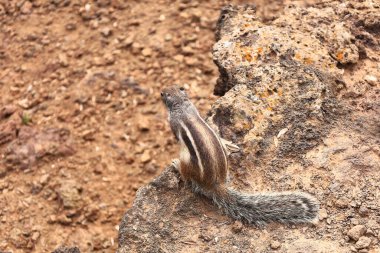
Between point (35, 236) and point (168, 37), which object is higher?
point (168, 37)

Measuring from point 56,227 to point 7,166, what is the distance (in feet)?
3.34

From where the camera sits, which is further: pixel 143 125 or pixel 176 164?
pixel 143 125

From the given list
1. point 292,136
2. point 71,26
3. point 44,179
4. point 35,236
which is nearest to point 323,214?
point 292,136

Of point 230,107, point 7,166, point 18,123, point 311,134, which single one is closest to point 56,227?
point 7,166

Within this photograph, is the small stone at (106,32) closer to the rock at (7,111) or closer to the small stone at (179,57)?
the small stone at (179,57)

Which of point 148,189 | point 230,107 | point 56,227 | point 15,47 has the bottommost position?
point 56,227

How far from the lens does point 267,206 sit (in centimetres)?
415

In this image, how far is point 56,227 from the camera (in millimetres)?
6621

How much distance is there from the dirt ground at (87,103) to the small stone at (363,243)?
11.0 ft

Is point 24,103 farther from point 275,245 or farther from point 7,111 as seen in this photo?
point 275,245

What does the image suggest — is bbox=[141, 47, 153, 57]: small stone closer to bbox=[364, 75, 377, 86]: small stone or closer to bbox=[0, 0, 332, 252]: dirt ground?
bbox=[0, 0, 332, 252]: dirt ground

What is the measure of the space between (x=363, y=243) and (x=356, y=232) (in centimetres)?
9

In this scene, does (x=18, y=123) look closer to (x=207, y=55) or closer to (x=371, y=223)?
(x=207, y=55)

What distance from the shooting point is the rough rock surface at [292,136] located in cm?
408
